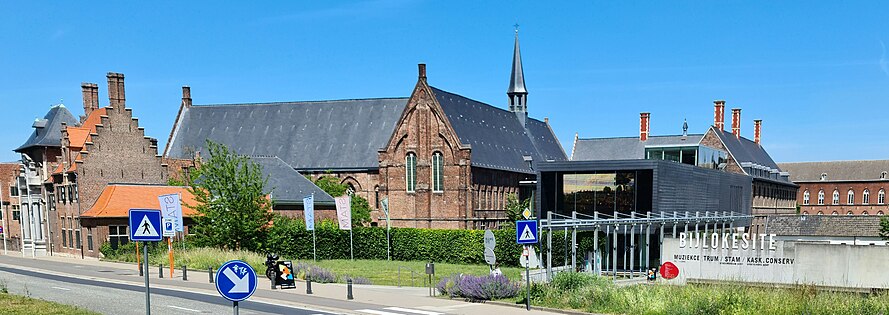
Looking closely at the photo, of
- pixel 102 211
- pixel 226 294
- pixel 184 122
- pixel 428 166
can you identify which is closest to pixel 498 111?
pixel 428 166

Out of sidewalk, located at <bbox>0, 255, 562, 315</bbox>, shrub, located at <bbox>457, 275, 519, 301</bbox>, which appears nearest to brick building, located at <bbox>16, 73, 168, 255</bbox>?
sidewalk, located at <bbox>0, 255, 562, 315</bbox>

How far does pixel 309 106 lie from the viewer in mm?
65750

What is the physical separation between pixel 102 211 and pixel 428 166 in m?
23.3

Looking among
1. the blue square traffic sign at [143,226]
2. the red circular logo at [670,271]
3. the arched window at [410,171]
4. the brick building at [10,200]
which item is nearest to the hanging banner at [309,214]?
the arched window at [410,171]

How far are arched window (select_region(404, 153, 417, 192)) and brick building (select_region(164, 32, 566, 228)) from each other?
80 mm

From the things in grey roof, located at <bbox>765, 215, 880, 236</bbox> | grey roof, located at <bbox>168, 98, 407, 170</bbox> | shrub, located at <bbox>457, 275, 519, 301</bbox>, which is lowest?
grey roof, located at <bbox>765, 215, 880, 236</bbox>

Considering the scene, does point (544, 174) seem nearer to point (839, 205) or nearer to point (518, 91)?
point (518, 91)

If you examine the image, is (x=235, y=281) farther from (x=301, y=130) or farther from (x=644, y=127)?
(x=644, y=127)

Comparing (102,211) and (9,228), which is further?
(9,228)

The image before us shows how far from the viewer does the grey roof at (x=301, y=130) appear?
6078 cm

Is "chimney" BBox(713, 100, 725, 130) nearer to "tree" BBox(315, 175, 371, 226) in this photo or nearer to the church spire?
the church spire

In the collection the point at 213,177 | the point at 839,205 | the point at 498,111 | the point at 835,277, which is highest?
the point at 498,111

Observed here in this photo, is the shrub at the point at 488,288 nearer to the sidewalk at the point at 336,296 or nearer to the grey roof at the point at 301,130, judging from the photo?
the sidewalk at the point at 336,296

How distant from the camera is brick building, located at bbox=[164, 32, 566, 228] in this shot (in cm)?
5331
